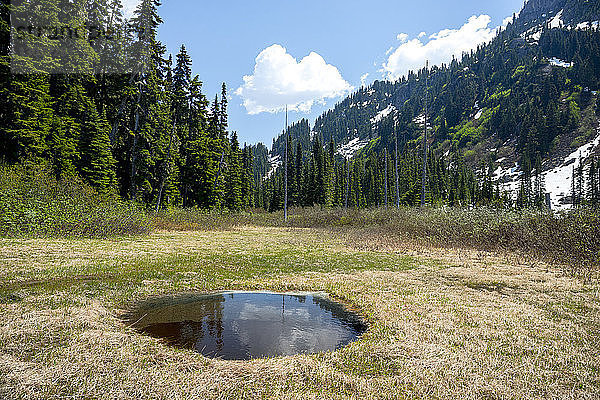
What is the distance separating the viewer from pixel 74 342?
13.8 ft

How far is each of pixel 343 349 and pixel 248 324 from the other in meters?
1.75

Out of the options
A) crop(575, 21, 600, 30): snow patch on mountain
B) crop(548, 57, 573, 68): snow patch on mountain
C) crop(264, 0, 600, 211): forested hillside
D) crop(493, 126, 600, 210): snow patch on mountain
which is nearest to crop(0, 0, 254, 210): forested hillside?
crop(264, 0, 600, 211): forested hillside

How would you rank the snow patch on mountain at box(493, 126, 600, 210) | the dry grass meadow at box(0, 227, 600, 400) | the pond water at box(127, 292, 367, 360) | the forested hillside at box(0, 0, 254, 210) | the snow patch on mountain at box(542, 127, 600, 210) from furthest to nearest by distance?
the snow patch on mountain at box(493, 126, 600, 210) → the snow patch on mountain at box(542, 127, 600, 210) → the forested hillside at box(0, 0, 254, 210) → the pond water at box(127, 292, 367, 360) → the dry grass meadow at box(0, 227, 600, 400)

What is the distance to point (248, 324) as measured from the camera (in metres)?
5.40

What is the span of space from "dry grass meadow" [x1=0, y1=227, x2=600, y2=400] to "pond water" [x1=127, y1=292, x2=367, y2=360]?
1.09 ft

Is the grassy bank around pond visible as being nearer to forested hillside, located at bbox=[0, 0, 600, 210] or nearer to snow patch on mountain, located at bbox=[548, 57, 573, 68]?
forested hillside, located at bbox=[0, 0, 600, 210]

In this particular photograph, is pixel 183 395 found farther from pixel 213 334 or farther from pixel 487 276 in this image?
pixel 487 276

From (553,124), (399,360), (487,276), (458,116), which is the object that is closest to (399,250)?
(487,276)

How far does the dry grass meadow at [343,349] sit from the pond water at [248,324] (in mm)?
331

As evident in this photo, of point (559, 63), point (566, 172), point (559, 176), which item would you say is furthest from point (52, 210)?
point (559, 63)

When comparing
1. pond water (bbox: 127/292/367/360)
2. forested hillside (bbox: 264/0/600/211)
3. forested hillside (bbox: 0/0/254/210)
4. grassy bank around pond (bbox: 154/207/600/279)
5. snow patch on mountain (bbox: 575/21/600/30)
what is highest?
snow patch on mountain (bbox: 575/21/600/30)

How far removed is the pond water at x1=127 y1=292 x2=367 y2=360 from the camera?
453 cm

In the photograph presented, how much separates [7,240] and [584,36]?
199534 millimetres

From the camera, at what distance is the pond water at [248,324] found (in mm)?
4527
